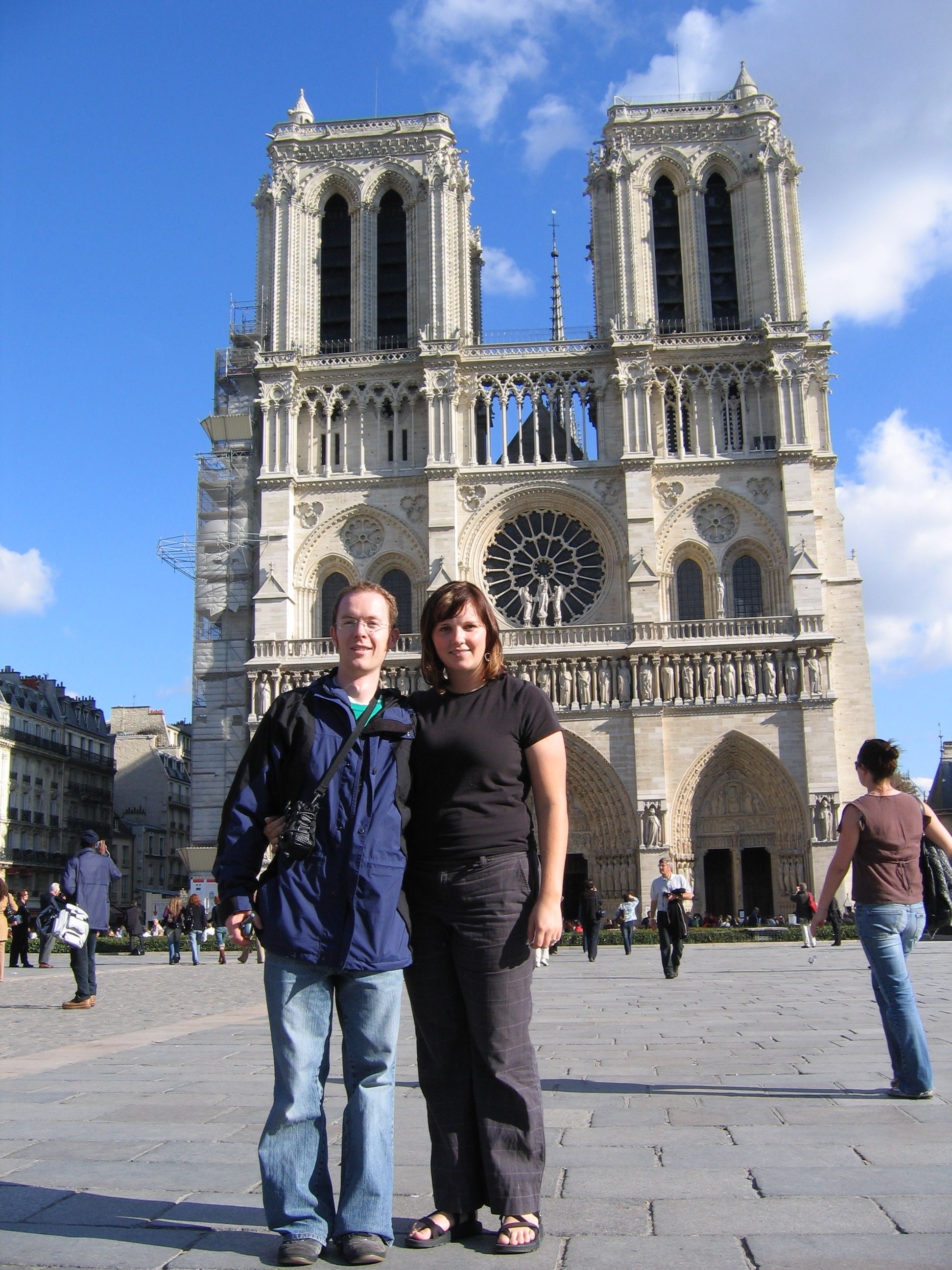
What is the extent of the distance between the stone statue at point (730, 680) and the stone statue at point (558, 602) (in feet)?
14.6

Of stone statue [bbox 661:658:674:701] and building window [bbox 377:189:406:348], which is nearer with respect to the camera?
stone statue [bbox 661:658:674:701]

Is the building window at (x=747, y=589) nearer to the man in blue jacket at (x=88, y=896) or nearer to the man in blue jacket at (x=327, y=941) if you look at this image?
the man in blue jacket at (x=88, y=896)

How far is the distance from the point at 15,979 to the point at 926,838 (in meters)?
14.1

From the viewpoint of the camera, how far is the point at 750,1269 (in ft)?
9.57

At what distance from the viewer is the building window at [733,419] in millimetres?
32375

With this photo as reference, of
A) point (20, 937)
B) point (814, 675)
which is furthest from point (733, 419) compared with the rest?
point (20, 937)

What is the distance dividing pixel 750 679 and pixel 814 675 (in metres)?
1.58

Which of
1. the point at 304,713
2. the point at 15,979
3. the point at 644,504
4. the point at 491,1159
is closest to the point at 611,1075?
the point at 491,1159

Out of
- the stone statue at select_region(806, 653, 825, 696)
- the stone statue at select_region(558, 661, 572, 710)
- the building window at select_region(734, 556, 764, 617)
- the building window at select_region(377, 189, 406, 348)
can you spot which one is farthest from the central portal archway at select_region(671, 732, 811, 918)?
the building window at select_region(377, 189, 406, 348)

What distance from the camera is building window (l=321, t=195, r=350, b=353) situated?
114ft

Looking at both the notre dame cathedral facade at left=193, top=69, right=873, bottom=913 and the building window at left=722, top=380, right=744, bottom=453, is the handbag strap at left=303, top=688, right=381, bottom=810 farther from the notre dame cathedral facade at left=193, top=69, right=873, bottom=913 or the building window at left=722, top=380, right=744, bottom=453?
the building window at left=722, top=380, right=744, bottom=453

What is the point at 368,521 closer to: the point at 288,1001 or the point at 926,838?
the point at 926,838

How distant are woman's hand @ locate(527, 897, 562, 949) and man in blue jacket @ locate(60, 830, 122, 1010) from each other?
790 cm

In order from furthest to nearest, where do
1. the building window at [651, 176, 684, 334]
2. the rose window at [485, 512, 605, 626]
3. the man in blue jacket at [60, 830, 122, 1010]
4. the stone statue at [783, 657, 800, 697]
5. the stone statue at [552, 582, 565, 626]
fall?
1. the building window at [651, 176, 684, 334]
2. the rose window at [485, 512, 605, 626]
3. the stone statue at [552, 582, 565, 626]
4. the stone statue at [783, 657, 800, 697]
5. the man in blue jacket at [60, 830, 122, 1010]
